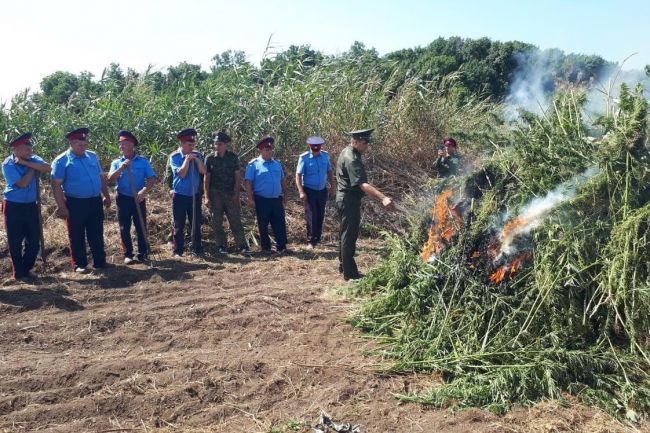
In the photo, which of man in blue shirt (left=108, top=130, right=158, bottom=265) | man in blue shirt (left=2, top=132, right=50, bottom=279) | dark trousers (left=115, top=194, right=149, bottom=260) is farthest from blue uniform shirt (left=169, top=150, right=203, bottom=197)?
man in blue shirt (left=2, top=132, right=50, bottom=279)

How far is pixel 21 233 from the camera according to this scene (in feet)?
25.6

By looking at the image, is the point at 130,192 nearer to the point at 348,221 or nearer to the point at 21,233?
the point at 21,233

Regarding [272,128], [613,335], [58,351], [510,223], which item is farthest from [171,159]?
[613,335]

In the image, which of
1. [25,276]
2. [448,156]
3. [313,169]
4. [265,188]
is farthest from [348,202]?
[25,276]

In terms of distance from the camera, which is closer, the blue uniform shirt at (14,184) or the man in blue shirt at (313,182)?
the blue uniform shirt at (14,184)

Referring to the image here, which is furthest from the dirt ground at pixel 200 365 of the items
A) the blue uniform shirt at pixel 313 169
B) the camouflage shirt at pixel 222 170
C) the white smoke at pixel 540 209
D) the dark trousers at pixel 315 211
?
the blue uniform shirt at pixel 313 169

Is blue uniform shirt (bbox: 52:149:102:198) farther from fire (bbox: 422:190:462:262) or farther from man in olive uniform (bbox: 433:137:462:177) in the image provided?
man in olive uniform (bbox: 433:137:462:177)

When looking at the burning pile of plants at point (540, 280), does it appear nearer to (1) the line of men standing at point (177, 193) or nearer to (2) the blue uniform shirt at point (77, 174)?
(1) the line of men standing at point (177, 193)

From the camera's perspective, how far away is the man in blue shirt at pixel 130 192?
8477 millimetres

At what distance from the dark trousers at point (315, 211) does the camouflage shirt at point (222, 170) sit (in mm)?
1187

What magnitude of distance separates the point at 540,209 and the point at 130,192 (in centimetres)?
545

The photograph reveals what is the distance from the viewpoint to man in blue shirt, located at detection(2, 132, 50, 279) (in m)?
7.57

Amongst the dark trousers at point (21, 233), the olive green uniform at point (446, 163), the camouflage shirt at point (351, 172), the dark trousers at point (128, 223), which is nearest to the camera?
the camouflage shirt at point (351, 172)

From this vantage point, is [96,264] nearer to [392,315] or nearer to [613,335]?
[392,315]
